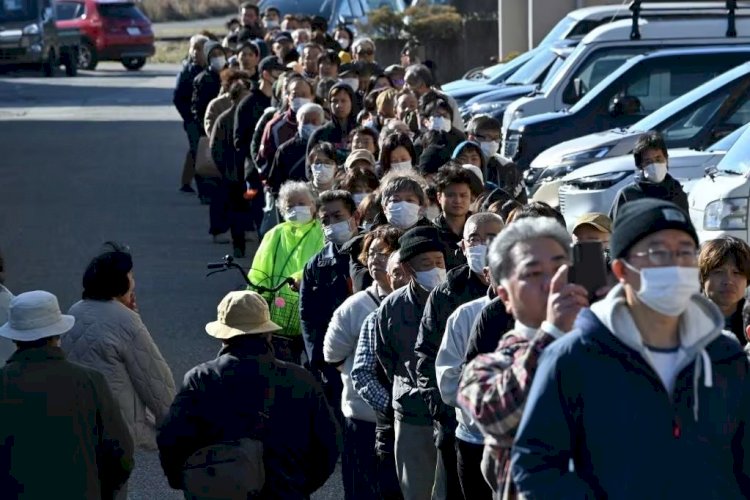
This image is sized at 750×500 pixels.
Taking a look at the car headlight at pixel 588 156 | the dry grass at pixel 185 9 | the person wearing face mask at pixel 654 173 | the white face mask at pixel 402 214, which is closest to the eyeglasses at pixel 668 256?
the white face mask at pixel 402 214

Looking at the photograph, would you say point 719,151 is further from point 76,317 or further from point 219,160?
point 76,317

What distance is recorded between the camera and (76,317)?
7.53 m

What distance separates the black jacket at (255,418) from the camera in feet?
19.9

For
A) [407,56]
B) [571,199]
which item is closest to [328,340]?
[571,199]

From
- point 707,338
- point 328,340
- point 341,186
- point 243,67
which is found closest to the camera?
point 707,338

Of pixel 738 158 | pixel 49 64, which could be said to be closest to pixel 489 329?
pixel 738 158

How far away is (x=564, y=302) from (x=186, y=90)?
18841 mm

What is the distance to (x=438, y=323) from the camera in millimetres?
7246

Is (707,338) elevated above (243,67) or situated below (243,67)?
above

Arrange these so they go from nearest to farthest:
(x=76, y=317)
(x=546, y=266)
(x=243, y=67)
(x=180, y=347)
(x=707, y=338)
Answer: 1. (x=707, y=338)
2. (x=546, y=266)
3. (x=76, y=317)
4. (x=180, y=347)
5. (x=243, y=67)

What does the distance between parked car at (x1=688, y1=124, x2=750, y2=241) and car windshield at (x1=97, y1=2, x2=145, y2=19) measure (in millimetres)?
33804

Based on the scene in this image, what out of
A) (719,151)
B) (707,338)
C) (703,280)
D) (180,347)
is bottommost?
(180,347)

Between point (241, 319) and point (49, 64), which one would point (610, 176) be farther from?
point (49, 64)

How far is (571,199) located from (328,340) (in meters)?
6.63
